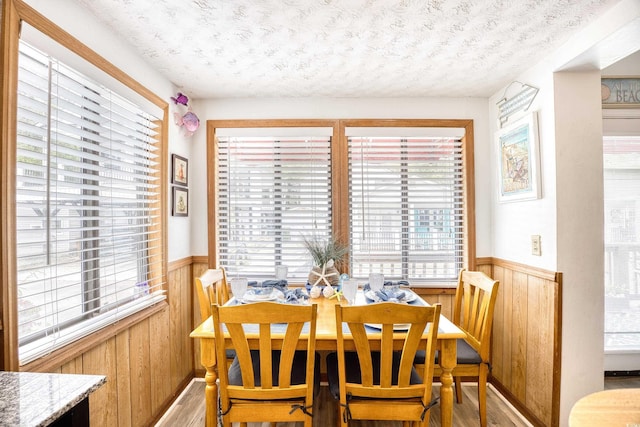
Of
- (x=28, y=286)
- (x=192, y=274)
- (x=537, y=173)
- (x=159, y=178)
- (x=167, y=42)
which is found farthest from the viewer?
(x=192, y=274)

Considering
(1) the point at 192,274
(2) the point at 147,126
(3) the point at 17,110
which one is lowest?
(1) the point at 192,274

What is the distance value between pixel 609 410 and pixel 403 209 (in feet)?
6.45

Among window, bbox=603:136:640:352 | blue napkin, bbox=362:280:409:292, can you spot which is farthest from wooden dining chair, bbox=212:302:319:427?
window, bbox=603:136:640:352

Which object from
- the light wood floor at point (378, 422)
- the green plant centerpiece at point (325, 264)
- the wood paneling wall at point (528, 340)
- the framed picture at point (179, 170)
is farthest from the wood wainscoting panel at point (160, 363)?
the wood paneling wall at point (528, 340)

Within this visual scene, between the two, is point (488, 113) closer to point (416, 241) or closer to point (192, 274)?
point (416, 241)

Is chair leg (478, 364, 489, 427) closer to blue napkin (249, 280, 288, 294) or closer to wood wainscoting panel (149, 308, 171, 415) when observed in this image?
blue napkin (249, 280, 288, 294)

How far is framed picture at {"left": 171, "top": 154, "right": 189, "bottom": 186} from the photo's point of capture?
247 cm

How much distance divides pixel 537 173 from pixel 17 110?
8.99ft

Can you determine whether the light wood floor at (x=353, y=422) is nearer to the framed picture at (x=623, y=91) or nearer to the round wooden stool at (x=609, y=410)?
the round wooden stool at (x=609, y=410)

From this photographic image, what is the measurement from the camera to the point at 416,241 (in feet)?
9.20

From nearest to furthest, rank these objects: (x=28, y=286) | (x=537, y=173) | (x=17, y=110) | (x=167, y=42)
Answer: (x=17, y=110)
(x=28, y=286)
(x=167, y=42)
(x=537, y=173)

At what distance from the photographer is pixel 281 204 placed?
9.17 feet

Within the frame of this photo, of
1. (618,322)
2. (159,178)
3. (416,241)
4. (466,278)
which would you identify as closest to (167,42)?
(159,178)

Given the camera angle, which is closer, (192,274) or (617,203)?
(617,203)
